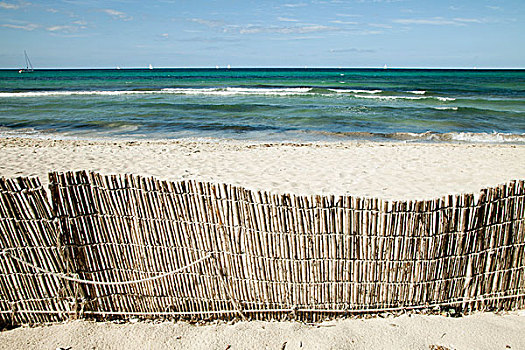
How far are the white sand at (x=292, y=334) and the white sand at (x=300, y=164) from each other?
130 inches

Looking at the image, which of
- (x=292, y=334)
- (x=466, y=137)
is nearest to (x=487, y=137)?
(x=466, y=137)

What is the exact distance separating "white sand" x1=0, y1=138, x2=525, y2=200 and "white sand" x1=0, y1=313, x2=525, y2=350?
130 inches

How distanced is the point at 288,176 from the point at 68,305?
191 inches

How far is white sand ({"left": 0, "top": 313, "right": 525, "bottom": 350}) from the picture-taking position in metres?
2.97

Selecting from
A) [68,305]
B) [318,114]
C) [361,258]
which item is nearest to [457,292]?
[361,258]

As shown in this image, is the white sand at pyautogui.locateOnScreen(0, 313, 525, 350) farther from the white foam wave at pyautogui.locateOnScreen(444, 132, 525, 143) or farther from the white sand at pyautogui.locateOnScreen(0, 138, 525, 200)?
the white foam wave at pyautogui.locateOnScreen(444, 132, 525, 143)

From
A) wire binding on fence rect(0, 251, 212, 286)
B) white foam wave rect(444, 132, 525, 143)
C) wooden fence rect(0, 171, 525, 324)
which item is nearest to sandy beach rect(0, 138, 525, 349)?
wooden fence rect(0, 171, 525, 324)

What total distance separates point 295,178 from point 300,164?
3.83 feet

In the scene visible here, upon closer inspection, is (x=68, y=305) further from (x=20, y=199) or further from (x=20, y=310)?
(x=20, y=199)

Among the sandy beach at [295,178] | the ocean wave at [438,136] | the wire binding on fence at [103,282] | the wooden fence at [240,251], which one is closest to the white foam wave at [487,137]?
the ocean wave at [438,136]

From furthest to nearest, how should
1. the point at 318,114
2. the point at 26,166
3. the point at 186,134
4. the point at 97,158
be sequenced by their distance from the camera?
the point at 318,114
the point at 186,134
the point at 97,158
the point at 26,166

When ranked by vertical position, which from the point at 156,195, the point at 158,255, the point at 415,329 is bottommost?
the point at 415,329

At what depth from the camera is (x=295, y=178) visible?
7.31 meters

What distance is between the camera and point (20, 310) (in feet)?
10.9
